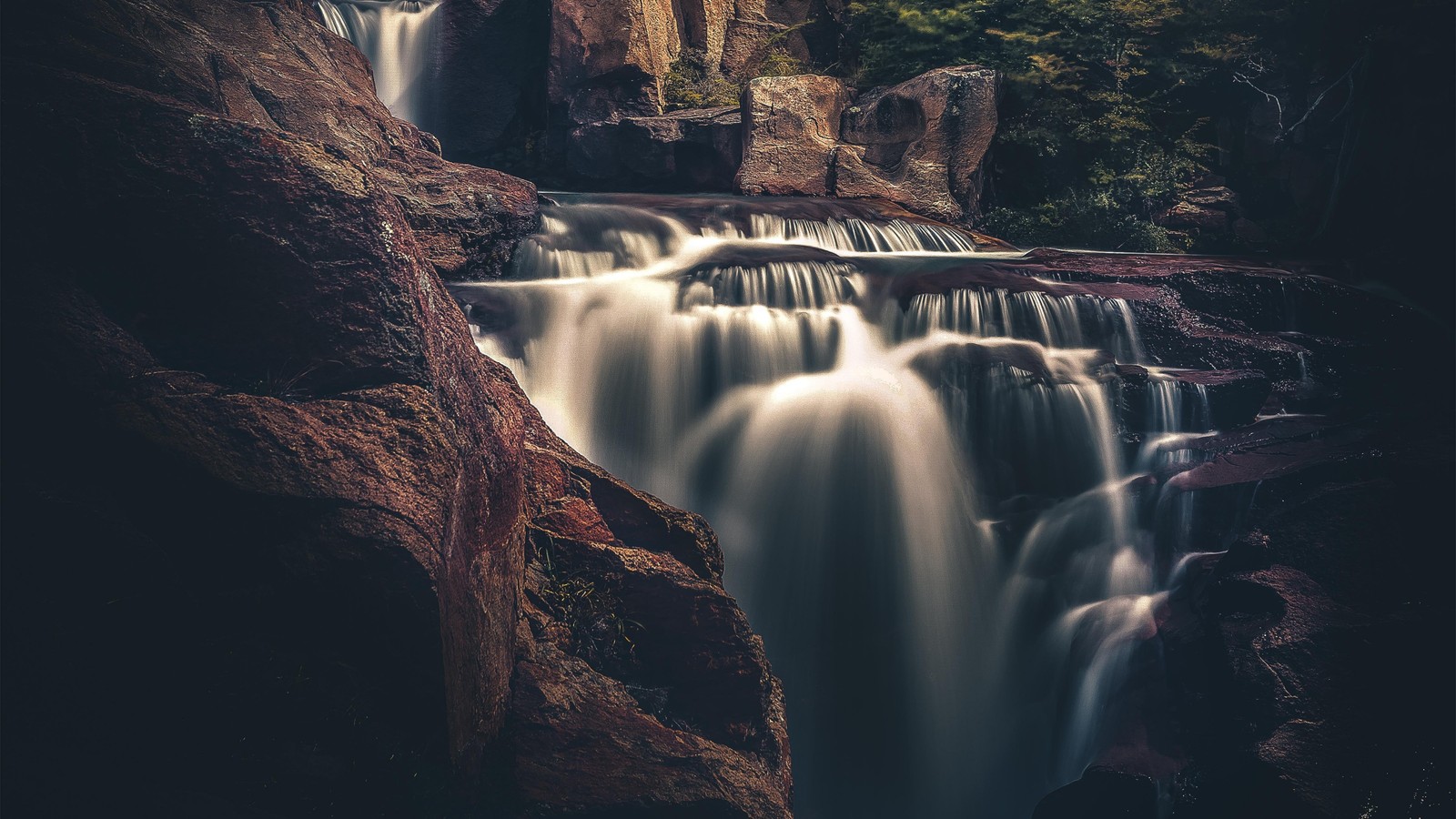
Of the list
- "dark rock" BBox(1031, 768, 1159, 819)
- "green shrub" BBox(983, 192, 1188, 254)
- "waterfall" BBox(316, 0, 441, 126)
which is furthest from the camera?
"waterfall" BBox(316, 0, 441, 126)

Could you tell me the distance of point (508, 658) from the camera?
3.74 metres

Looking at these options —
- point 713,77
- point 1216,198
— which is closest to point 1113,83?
point 1216,198

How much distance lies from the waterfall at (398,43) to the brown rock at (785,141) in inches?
201

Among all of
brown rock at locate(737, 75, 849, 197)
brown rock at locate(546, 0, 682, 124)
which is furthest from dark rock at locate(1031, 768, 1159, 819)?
brown rock at locate(546, 0, 682, 124)

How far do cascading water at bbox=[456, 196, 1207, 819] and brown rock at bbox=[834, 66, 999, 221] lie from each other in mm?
4521

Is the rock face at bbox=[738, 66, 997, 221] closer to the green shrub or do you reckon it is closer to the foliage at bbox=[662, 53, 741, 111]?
the green shrub

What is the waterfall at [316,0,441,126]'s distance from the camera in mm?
12867

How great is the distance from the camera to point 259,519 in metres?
3.04

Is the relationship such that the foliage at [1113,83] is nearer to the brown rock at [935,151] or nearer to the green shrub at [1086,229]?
the green shrub at [1086,229]

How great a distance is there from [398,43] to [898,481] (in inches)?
439

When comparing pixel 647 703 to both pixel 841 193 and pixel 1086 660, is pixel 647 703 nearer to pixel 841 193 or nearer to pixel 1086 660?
pixel 1086 660

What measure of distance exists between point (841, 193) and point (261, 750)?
381 inches

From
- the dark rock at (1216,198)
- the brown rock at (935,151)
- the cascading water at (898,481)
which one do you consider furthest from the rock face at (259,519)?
the dark rock at (1216,198)

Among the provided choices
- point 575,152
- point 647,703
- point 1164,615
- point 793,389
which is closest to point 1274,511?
point 1164,615
